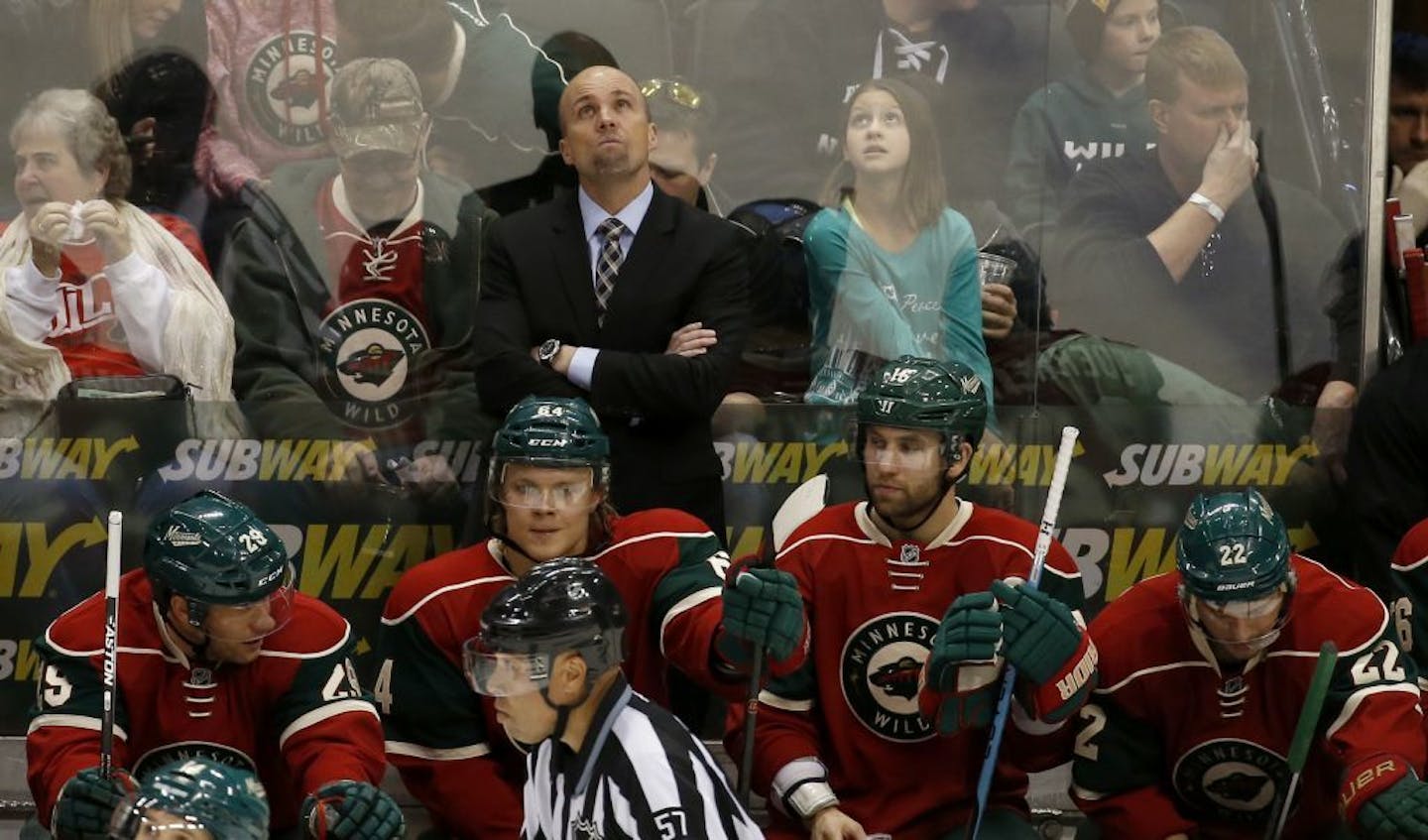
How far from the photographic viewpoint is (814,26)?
5938mm

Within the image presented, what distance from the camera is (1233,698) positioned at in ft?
15.1

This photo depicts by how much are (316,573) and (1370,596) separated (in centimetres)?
272

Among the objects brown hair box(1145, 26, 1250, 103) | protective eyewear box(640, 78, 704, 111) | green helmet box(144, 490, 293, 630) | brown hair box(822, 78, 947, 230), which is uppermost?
brown hair box(1145, 26, 1250, 103)

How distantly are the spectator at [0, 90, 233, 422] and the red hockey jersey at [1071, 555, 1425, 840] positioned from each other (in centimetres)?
255

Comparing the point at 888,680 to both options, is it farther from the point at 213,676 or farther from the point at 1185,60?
the point at 1185,60

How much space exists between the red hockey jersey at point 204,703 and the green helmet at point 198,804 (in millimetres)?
930

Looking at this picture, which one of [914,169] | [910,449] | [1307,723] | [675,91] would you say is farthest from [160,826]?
[914,169]

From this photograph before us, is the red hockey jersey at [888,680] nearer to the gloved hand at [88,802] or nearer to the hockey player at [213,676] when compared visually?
the hockey player at [213,676]

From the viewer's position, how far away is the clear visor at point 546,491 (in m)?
4.70

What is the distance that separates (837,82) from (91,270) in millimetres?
1999

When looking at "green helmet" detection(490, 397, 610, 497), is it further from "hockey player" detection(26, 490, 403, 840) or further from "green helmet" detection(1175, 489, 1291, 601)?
"green helmet" detection(1175, 489, 1291, 601)

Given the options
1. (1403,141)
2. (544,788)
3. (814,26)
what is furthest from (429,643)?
(1403,141)

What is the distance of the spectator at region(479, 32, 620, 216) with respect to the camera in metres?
5.91

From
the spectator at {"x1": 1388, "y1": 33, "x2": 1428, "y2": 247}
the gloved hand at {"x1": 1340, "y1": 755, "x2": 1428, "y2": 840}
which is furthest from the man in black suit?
the spectator at {"x1": 1388, "y1": 33, "x2": 1428, "y2": 247}
